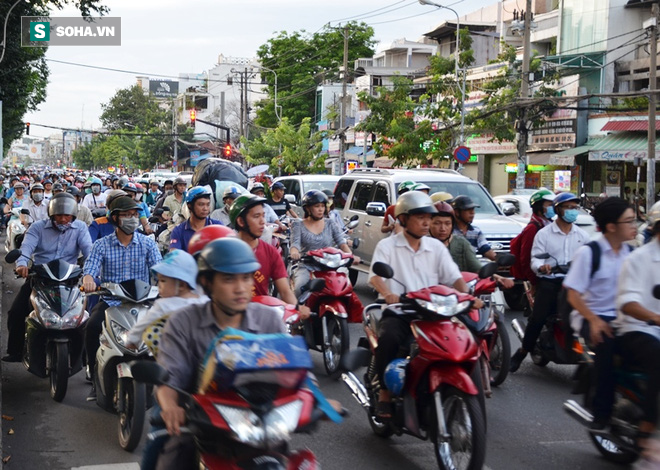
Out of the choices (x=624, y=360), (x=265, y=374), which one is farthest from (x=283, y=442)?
(x=624, y=360)

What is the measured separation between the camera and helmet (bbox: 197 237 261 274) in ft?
11.2

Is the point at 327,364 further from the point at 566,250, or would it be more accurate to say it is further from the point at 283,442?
the point at 283,442

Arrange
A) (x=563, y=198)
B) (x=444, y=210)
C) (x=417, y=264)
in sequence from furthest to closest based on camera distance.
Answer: (x=563, y=198)
(x=444, y=210)
(x=417, y=264)

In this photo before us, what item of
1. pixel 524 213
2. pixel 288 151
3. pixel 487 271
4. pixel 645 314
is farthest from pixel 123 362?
pixel 288 151

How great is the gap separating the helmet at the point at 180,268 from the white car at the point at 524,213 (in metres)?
9.68

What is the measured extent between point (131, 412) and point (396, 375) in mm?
1847

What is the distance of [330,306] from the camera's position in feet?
27.9

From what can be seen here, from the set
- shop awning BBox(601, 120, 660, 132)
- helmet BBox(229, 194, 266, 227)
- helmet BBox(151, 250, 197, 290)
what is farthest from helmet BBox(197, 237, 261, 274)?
shop awning BBox(601, 120, 660, 132)

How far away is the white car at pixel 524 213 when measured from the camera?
587 inches

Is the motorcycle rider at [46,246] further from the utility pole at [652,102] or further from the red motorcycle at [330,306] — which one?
the utility pole at [652,102]

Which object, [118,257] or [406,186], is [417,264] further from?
[406,186]

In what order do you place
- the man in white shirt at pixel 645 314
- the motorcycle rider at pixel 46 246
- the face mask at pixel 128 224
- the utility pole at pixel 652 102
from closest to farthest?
the man in white shirt at pixel 645 314 → the face mask at pixel 128 224 → the motorcycle rider at pixel 46 246 → the utility pole at pixel 652 102

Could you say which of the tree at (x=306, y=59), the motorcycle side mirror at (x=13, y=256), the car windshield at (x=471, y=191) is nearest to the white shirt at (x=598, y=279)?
the motorcycle side mirror at (x=13, y=256)

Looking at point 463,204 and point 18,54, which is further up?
point 18,54
